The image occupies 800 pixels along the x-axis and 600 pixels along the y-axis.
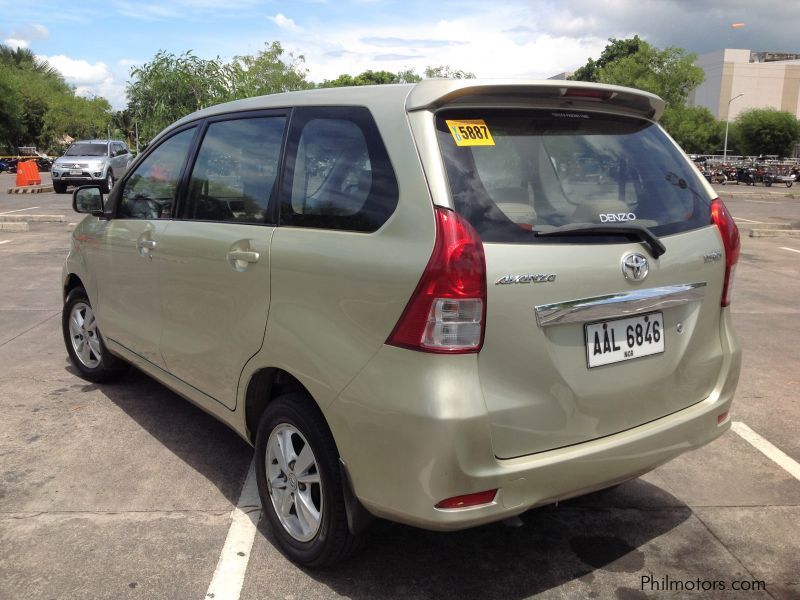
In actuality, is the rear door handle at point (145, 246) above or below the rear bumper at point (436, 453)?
above

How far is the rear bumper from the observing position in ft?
7.41

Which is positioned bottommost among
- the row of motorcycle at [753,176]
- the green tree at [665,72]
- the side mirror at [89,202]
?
the row of motorcycle at [753,176]

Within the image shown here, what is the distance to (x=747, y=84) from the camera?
338ft

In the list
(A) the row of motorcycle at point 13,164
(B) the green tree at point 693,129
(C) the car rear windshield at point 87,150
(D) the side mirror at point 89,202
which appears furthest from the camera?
(B) the green tree at point 693,129

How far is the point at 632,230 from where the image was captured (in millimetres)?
2600

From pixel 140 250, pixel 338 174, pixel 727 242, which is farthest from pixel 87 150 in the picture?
pixel 727 242

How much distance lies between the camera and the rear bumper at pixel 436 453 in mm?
2260

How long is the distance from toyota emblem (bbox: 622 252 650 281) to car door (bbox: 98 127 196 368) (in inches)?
93.4

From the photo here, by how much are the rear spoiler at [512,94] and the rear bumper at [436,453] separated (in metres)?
0.88

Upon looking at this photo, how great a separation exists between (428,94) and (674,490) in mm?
2423

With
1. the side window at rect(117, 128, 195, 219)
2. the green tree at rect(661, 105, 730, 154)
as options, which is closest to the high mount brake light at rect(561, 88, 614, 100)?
the side window at rect(117, 128, 195, 219)

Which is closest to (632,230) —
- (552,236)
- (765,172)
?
(552,236)

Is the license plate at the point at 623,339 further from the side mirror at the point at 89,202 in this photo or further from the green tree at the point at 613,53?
the green tree at the point at 613,53

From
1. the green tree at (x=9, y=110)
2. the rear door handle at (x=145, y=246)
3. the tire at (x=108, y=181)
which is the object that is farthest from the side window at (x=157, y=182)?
the green tree at (x=9, y=110)
